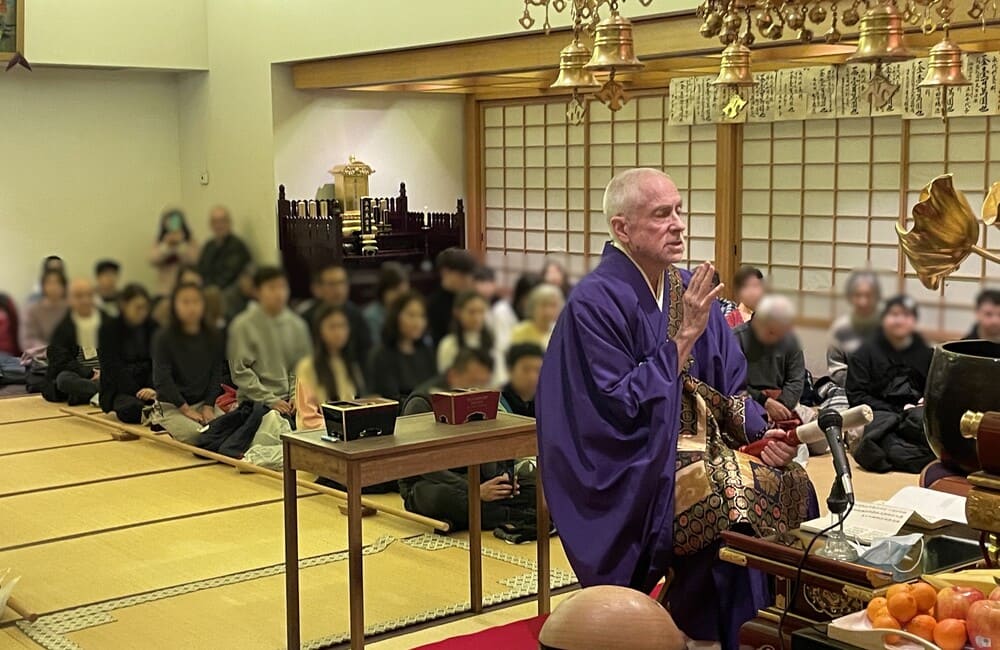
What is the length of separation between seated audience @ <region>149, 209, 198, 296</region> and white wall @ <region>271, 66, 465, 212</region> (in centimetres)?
903

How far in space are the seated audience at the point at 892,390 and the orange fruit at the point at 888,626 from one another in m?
4.34

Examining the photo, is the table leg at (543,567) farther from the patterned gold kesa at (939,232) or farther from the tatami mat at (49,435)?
the tatami mat at (49,435)

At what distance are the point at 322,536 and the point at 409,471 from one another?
1.57 m

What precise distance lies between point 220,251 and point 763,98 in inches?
314

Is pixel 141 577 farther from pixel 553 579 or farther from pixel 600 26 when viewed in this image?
pixel 600 26

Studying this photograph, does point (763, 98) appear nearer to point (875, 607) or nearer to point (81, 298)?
point (875, 607)

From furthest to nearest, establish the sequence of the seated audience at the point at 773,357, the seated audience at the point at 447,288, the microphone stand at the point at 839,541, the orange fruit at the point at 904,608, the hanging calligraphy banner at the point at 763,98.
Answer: the hanging calligraphy banner at the point at 763,98, the seated audience at the point at 773,357, the microphone stand at the point at 839,541, the orange fruit at the point at 904,608, the seated audience at the point at 447,288

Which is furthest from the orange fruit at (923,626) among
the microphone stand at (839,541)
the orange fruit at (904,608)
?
the microphone stand at (839,541)

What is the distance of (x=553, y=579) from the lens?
437 centimetres

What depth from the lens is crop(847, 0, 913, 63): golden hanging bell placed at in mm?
2658

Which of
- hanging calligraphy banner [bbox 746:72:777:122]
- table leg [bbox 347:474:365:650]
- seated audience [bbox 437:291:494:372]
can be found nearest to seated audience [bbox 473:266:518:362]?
seated audience [bbox 437:291:494:372]

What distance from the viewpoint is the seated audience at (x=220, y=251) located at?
0.64 meters

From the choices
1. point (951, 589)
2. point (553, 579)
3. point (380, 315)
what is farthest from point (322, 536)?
point (380, 315)

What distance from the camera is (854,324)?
709 cm
